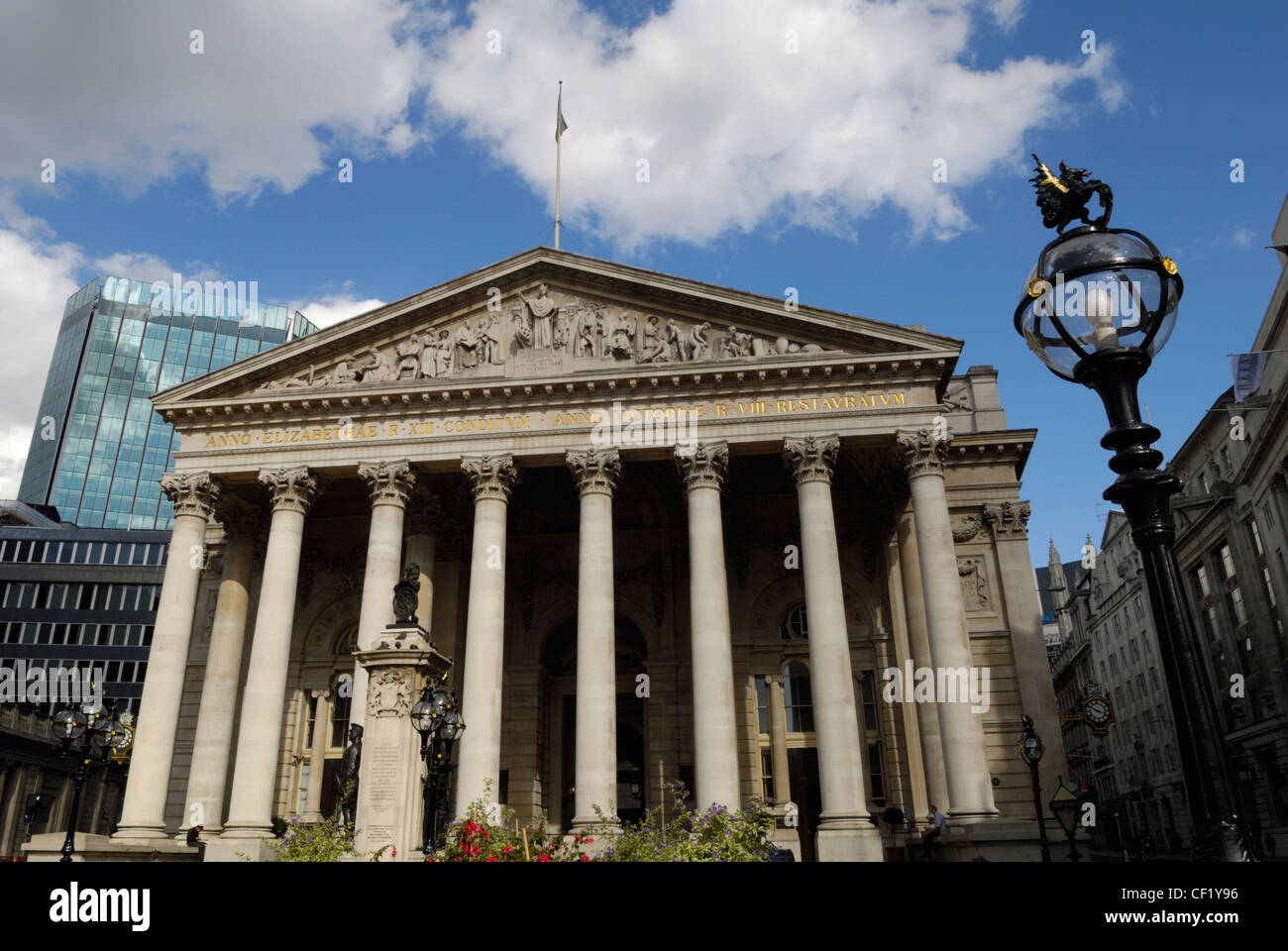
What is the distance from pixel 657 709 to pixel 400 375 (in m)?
15.0

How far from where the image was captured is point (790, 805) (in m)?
26.2

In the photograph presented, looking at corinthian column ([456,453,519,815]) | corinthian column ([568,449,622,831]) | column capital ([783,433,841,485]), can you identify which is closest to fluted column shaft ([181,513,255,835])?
corinthian column ([456,453,519,815])

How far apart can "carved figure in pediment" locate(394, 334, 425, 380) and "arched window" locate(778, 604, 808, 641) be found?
1613 cm

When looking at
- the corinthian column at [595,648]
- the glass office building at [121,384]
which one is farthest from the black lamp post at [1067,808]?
the glass office building at [121,384]

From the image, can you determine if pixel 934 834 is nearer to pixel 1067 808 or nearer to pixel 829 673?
pixel 1067 808

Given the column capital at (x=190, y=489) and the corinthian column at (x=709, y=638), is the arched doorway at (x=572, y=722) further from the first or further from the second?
the column capital at (x=190, y=489)

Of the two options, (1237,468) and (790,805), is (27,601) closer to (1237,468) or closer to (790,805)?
(790,805)

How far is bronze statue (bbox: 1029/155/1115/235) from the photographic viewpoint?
20.4 ft

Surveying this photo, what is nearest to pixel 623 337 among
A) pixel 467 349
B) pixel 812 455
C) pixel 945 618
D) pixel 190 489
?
pixel 467 349

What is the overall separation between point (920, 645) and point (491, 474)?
14.9 metres

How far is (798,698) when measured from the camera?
34.0 metres
